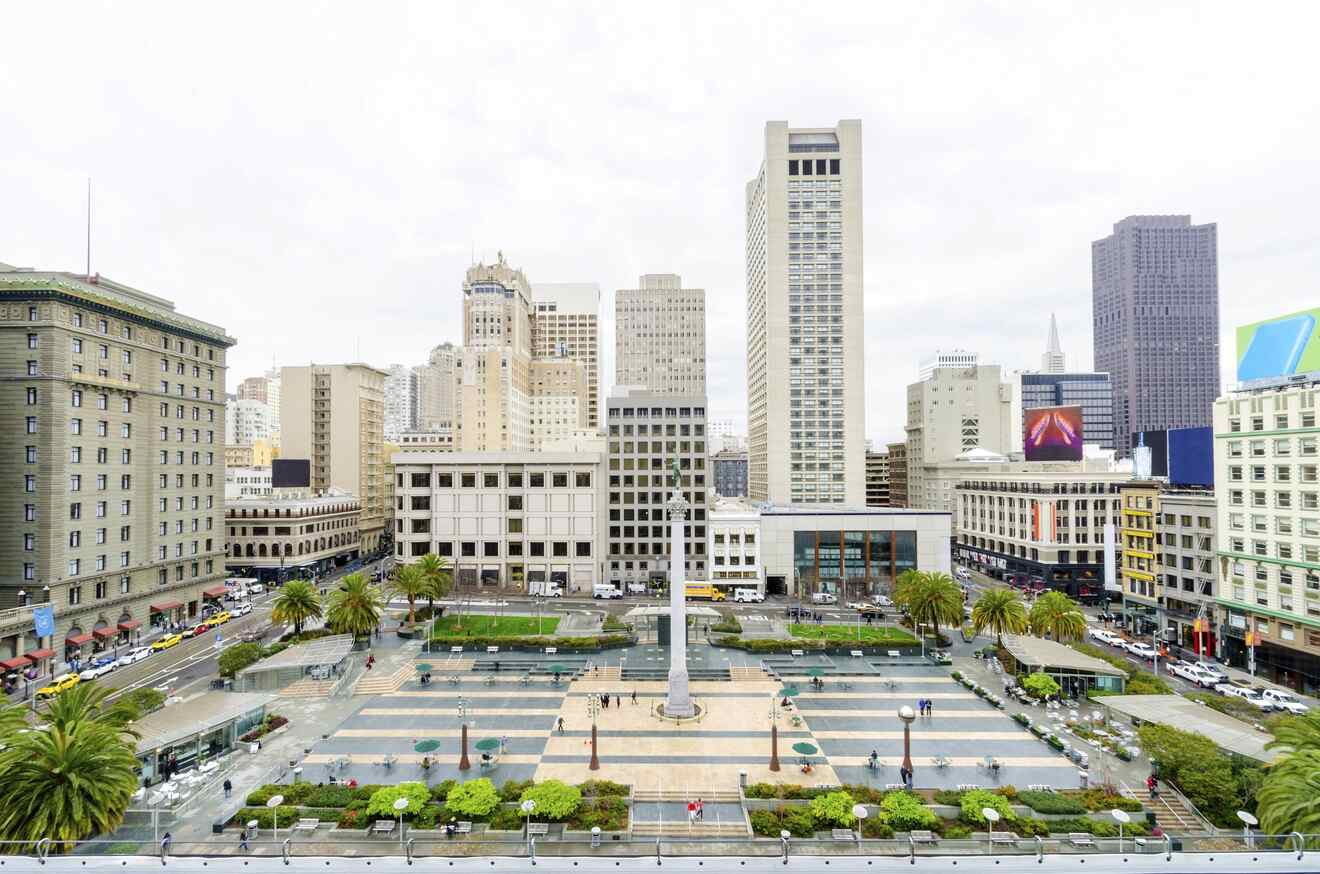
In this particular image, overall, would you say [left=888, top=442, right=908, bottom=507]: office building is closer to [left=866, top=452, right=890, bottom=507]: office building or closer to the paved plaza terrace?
[left=866, top=452, right=890, bottom=507]: office building

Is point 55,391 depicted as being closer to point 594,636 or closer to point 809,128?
point 594,636

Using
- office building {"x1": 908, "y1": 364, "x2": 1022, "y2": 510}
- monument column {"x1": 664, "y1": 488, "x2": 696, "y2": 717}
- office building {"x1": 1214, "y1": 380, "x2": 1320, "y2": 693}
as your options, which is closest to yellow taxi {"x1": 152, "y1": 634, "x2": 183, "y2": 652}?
monument column {"x1": 664, "y1": 488, "x2": 696, "y2": 717}

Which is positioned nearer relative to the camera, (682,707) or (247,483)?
(682,707)

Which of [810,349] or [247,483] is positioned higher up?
[810,349]

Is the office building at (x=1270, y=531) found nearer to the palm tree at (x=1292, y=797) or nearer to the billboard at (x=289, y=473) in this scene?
the palm tree at (x=1292, y=797)

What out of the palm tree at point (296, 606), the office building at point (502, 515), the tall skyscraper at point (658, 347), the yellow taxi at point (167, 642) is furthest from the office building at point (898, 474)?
the yellow taxi at point (167, 642)

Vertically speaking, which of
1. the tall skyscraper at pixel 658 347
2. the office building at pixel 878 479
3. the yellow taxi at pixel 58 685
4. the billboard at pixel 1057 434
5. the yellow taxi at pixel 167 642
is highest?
the tall skyscraper at pixel 658 347

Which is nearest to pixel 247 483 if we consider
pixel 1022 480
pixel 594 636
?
pixel 594 636
